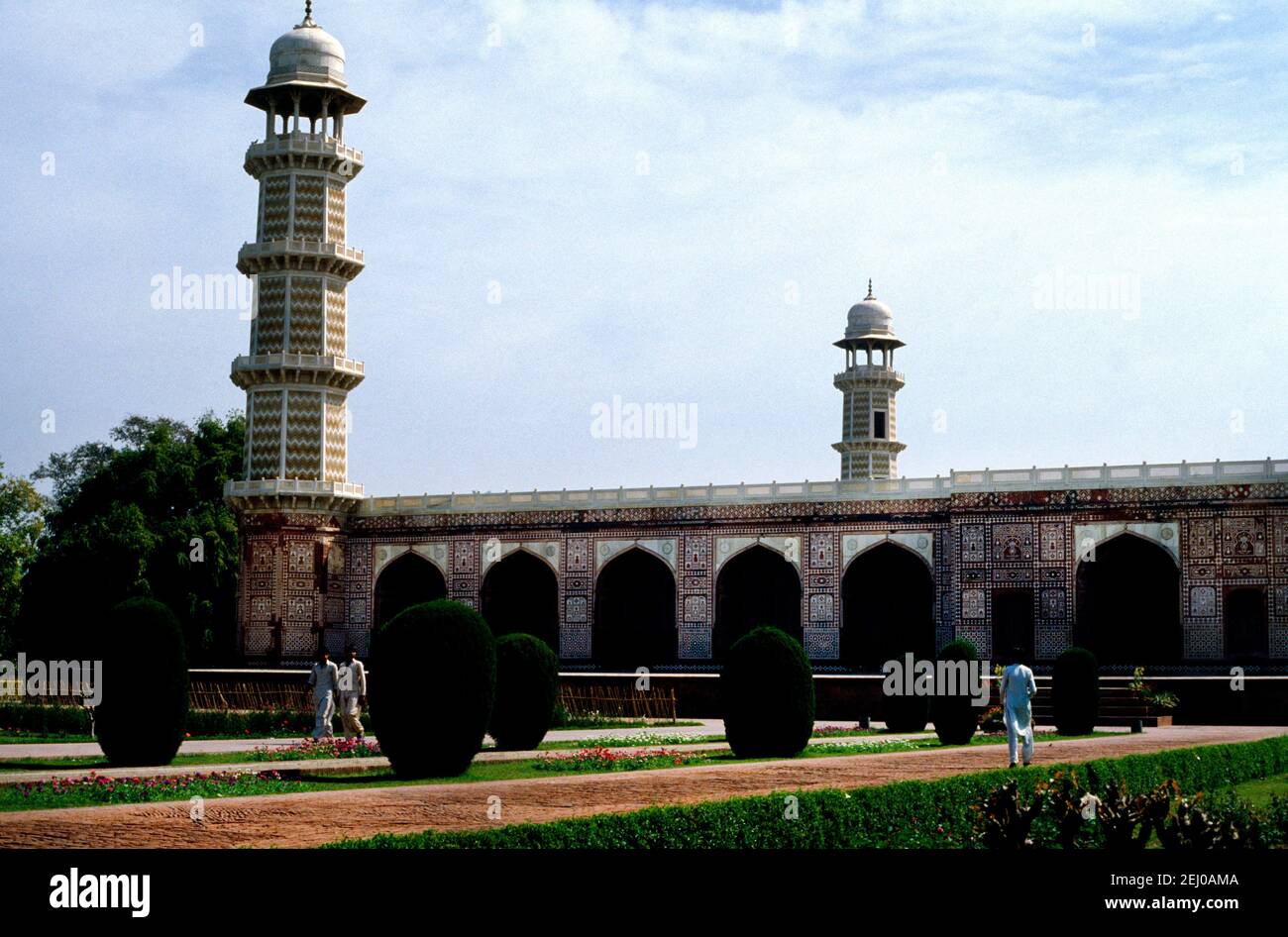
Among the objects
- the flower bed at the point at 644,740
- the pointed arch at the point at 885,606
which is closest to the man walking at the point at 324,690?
the flower bed at the point at 644,740

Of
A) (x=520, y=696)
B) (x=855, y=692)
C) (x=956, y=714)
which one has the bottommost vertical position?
(x=855, y=692)

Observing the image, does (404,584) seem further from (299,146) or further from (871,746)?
(871,746)

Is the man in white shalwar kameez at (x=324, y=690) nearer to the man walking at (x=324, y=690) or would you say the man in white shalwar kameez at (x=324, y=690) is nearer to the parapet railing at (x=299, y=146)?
the man walking at (x=324, y=690)

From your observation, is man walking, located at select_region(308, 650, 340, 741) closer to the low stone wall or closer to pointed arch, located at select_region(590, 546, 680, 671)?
the low stone wall

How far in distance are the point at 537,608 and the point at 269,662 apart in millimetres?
6718

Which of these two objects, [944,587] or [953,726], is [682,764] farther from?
[944,587]

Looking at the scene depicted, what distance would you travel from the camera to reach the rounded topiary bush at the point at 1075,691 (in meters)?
20.5

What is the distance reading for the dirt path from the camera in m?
8.34

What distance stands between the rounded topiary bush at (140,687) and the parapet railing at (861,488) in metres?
20.0

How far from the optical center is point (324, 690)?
19.7 metres

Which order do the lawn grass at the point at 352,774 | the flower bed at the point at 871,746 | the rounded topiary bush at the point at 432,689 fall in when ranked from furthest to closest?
the flower bed at the point at 871,746 < the rounded topiary bush at the point at 432,689 < the lawn grass at the point at 352,774

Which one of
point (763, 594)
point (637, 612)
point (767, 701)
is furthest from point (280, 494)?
point (767, 701)

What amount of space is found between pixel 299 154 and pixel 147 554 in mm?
9783
